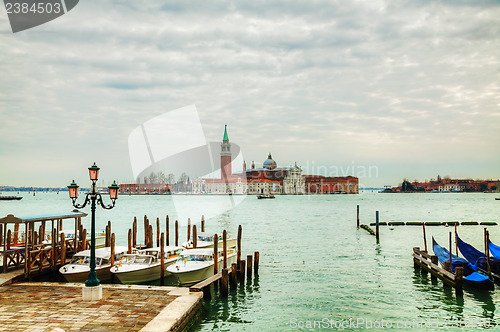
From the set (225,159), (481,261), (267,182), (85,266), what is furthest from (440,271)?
(267,182)

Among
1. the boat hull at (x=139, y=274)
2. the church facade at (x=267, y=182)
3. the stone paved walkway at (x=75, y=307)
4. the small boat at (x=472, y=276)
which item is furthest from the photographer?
the church facade at (x=267, y=182)

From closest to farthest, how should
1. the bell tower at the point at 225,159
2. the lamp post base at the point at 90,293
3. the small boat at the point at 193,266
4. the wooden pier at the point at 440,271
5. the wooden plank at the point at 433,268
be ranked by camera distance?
1. the lamp post base at the point at 90,293
2. the wooden pier at the point at 440,271
3. the wooden plank at the point at 433,268
4. the small boat at the point at 193,266
5. the bell tower at the point at 225,159

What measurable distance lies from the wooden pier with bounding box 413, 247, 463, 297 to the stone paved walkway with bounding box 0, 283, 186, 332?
741 cm

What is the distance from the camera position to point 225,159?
147625mm

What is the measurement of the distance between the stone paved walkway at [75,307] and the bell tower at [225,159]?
137 meters

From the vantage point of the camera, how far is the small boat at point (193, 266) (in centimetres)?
1278

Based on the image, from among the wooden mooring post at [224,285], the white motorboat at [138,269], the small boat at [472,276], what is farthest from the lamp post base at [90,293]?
the small boat at [472,276]

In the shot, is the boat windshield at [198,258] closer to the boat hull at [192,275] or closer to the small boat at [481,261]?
the boat hull at [192,275]

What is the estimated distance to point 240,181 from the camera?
153500 millimetres

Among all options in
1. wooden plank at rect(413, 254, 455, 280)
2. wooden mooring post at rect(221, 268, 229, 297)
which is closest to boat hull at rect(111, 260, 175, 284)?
wooden mooring post at rect(221, 268, 229, 297)

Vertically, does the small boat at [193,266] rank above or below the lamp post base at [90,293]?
below

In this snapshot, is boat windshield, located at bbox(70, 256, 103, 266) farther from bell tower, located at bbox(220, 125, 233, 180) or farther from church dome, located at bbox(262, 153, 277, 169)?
church dome, located at bbox(262, 153, 277, 169)

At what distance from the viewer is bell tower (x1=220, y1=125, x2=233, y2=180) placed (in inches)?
5787

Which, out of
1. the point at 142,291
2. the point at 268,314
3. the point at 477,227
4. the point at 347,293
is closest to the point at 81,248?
the point at 142,291
